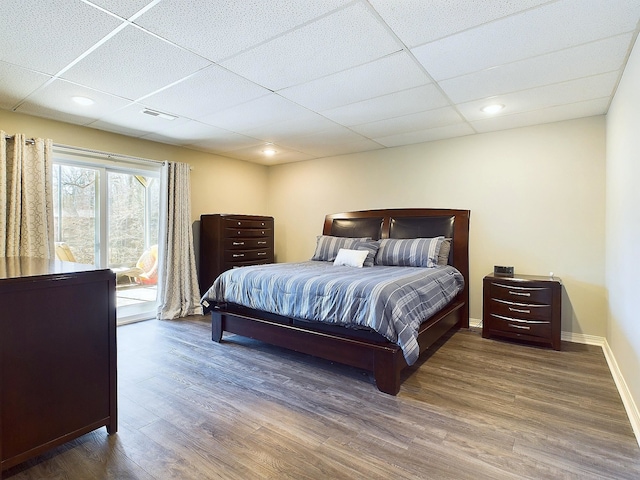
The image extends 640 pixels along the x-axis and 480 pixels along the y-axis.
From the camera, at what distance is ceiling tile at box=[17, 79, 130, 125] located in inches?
114

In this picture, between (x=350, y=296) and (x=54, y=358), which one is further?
(x=350, y=296)

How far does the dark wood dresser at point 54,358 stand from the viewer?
1.58m

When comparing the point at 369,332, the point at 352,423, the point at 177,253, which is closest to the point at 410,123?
the point at 369,332

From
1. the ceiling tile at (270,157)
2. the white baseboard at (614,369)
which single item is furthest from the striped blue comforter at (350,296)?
the ceiling tile at (270,157)

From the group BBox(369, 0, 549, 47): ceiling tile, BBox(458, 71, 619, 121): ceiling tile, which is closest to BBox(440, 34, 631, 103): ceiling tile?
BBox(458, 71, 619, 121): ceiling tile

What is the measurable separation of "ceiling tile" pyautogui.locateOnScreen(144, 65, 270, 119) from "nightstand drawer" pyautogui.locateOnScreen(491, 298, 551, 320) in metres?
3.12

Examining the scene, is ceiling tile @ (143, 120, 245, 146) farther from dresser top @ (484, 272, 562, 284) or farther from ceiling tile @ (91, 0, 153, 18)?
dresser top @ (484, 272, 562, 284)

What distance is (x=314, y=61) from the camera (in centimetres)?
240

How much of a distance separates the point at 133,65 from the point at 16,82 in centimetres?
110

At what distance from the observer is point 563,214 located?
3660 millimetres

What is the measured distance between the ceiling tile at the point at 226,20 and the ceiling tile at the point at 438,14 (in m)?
0.29

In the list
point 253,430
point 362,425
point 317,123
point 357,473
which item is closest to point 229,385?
point 253,430

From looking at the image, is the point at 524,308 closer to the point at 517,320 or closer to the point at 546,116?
the point at 517,320

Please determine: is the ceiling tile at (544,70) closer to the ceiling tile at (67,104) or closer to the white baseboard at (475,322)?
the white baseboard at (475,322)
